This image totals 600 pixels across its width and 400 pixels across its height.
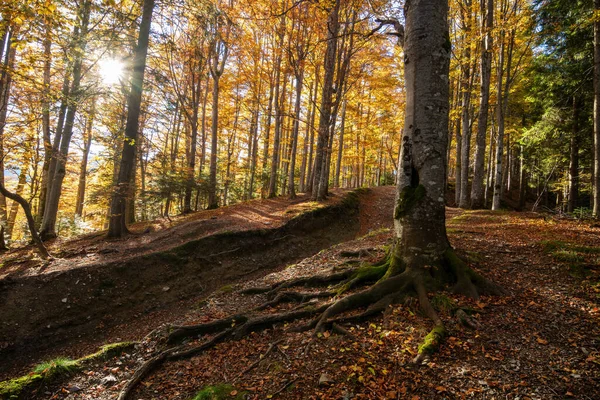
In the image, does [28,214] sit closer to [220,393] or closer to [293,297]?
[293,297]

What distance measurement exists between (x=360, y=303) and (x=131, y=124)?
34.8ft

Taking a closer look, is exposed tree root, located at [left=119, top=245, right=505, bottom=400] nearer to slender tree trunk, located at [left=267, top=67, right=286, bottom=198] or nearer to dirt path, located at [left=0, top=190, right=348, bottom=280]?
dirt path, located at [left=0, top=190, right=348, bottom=280]

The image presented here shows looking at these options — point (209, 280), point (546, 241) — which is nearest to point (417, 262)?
point (546, 241)

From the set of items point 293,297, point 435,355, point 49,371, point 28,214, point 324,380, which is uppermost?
point 28,214

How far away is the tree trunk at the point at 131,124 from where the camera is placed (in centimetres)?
1044

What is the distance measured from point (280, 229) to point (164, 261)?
451 centimetres

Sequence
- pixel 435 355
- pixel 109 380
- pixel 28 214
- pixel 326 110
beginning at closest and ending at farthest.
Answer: pixel 435 355
pixel 109 380
pixel 28 214
pixel 326 110

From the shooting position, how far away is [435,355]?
10.6 ft

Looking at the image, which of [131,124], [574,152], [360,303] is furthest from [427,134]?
[574,152]

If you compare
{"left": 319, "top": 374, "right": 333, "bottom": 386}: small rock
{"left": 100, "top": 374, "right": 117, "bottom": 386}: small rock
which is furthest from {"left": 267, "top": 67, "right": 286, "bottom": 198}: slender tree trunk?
{"left": 319, "top": 374, "right": 333, "bottom": 386}: small rock

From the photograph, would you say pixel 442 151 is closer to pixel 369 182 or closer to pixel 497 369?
pixel 497 369

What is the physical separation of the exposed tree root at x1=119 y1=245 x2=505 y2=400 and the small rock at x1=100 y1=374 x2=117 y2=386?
1.92 ft

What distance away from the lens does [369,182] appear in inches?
1929

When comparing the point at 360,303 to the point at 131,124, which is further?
the point at 131,124
